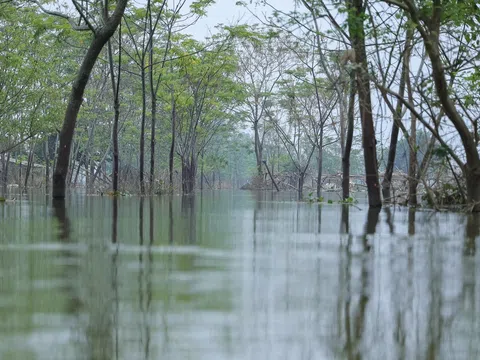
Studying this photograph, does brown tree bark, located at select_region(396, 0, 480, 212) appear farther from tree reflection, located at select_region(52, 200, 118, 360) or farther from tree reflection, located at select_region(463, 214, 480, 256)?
tree reflection, located at select_region(52, 200, 118, 360)

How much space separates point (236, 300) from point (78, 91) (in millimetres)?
8770

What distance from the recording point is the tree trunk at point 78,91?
9.62 metres

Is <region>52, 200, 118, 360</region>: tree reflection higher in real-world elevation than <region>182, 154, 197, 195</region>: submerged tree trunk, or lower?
lower

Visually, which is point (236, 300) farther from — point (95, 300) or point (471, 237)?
point (471, 237)

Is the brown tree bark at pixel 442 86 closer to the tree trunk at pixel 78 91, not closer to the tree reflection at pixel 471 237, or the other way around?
the tree reflection at pixel 471 237

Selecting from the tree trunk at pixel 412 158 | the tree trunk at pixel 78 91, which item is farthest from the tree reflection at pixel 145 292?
the tree trunk at pixel 78 91

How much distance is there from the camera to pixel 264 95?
3350cm

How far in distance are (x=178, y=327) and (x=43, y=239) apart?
246 cm

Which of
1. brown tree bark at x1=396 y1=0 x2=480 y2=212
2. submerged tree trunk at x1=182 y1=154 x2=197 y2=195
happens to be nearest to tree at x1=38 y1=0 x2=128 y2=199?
brown tree bark at x1=396 y1=0 x2=480 y2=212

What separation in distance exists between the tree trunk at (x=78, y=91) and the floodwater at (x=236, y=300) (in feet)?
21.7

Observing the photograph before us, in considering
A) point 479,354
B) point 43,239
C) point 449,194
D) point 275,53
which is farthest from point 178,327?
point 275,53

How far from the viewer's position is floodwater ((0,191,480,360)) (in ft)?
3.94

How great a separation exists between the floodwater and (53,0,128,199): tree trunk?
6607mm

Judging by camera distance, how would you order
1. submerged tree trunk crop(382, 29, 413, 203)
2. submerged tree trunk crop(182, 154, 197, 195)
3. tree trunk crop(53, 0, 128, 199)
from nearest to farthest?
submerged tree trunk crop(382, 29, 413, 203) → tree trunk crop(53, 0, 128, 199) → submerged tree trunk crop(182, 154, 197, 195)
